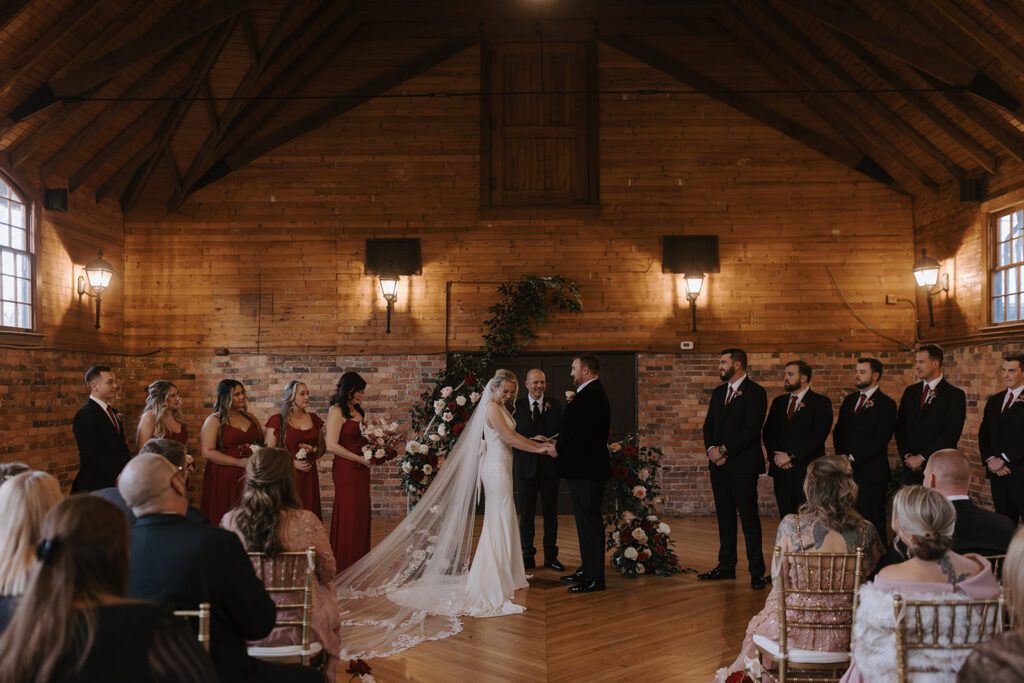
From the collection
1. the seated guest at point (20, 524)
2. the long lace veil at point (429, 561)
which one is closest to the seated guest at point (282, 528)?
the seated guest at point (20, 524)

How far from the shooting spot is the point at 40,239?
980 cm

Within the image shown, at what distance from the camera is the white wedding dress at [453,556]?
654cm

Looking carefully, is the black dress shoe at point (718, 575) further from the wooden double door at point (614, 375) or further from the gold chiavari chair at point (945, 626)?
the gold chiavari chair at point (945, 626)

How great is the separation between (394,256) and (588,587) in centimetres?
600

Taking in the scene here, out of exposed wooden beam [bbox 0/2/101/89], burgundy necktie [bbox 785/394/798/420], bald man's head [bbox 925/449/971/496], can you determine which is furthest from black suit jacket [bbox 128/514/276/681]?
exposed wooden beam [bbox 0/2/101/89]

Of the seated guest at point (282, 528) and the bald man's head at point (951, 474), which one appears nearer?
the seated guest at point (282, 528)

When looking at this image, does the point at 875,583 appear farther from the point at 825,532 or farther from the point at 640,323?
the point at 640,323

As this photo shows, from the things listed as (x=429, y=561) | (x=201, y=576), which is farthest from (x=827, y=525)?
(x=429, y=561)

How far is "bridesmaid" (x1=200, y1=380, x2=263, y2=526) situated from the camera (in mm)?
6836

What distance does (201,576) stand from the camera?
2.91 metres

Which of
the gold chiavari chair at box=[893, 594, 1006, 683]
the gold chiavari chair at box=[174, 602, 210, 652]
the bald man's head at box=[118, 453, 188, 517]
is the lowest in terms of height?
the gold chiavari chair at box=[893, 594, 1006, 683]

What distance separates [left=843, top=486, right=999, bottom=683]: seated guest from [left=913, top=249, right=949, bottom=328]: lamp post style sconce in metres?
8.60

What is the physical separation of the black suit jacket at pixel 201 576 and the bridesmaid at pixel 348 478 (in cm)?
402

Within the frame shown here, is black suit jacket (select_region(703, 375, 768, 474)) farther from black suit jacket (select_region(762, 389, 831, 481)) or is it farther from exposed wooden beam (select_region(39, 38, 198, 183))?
exposed wooden beam (select_region(39, 38, 198, 183))
